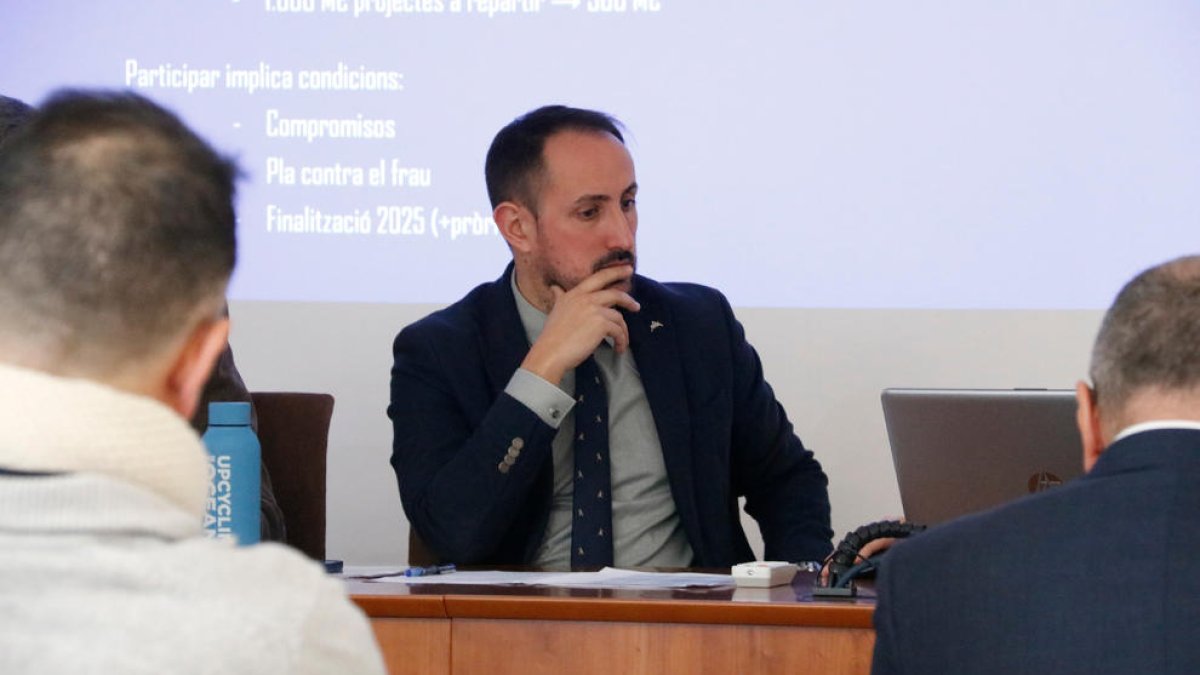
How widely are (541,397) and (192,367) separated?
1.58 m

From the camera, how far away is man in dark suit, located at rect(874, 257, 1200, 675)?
1.27 metres

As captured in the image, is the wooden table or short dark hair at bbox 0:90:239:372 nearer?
short dark hair at bbox 0:90:239:372

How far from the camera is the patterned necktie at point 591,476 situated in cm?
251

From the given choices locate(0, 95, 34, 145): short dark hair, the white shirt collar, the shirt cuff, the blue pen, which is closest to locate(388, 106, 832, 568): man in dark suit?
the shirt cuff

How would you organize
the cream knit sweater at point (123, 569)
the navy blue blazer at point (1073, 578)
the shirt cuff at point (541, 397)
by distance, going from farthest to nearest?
the shirt cuff at point (541, 397), the navy blue blazer at point (1073, 578), the cream knit sweater at point (123, 569)

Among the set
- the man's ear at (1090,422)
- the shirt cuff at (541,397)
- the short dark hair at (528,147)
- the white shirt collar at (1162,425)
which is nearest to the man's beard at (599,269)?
the short dark hair at (528,147)

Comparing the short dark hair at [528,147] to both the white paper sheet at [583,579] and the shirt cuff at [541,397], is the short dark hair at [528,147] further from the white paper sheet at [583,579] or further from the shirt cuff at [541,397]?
the white paper sheet at [583,579]

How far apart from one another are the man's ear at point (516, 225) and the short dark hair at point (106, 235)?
1.89 m

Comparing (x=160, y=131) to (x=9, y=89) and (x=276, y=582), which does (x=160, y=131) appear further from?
(x=9, y=89)

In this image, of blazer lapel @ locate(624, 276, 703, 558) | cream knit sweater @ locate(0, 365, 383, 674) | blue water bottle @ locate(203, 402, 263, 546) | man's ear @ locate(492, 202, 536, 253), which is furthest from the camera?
man's ear @ locate(492, 202, 536, 253)

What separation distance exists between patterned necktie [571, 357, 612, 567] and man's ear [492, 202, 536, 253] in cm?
25

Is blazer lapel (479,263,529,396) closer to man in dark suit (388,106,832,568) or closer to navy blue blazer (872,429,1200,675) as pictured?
man in dark suit (388,106,832,568)

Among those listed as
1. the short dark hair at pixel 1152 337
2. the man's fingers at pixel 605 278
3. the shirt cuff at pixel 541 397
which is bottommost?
the shirt cuff at pixel 541 397

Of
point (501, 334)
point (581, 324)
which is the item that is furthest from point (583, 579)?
point (501, 334)
